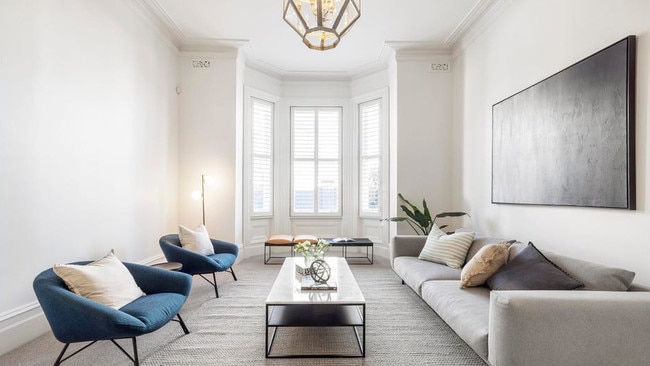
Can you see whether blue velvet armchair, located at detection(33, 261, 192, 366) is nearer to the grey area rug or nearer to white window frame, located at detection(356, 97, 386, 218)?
the grey area rug

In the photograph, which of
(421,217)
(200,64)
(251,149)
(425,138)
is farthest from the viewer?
(251,149)

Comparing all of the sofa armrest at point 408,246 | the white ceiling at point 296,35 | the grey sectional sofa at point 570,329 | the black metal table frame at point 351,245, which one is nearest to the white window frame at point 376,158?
the black metal table frame at point 351,245

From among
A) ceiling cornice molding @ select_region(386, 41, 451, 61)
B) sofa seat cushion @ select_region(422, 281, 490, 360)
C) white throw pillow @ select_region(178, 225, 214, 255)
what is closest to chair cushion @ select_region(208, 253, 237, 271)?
white throw pillow @ select_region(178, 225, 214, 255)

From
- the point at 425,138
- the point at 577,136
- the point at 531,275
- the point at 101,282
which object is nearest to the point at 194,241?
the point at 101,282

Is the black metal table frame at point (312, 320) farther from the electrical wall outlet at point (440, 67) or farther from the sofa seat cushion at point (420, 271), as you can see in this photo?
the electrical wall outlet at point (440, 67)

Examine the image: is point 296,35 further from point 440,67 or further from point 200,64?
point 440,67

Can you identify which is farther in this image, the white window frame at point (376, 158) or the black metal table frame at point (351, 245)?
the white window frame at point (376, 158)

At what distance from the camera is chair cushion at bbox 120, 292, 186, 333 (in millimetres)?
2152

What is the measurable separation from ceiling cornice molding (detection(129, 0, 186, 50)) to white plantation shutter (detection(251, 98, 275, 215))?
156 cm

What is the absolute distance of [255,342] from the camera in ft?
8.70

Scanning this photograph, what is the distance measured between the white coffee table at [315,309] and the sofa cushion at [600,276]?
1.44 meters

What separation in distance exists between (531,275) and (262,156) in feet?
16.0

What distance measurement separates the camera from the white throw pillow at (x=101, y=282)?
220cm

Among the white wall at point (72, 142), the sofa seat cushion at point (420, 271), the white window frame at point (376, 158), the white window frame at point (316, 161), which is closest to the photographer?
the white wall at point (72, 142)
